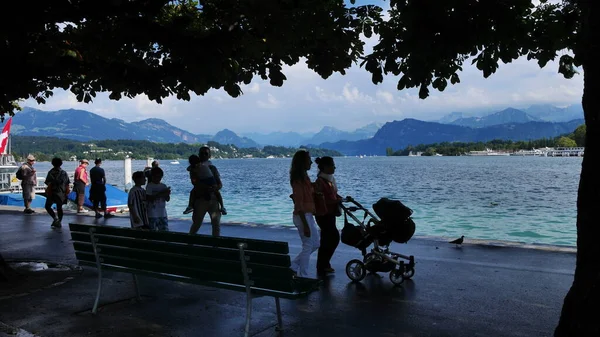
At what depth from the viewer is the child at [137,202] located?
8000 millimetres

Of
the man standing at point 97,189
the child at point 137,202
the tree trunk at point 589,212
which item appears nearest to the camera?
the tree trunk at point 589,212

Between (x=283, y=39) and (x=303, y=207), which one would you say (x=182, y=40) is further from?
(x=303, y=207)

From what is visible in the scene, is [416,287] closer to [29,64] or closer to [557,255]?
[557,255]

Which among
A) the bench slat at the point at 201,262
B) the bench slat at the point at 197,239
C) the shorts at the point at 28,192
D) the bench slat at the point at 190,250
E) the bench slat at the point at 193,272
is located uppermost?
the bench slat at the point at 197,239

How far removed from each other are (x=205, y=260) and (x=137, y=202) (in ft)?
12.1

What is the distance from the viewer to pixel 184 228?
501 inches

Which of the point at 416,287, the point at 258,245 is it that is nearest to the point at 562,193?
the point at 416,287

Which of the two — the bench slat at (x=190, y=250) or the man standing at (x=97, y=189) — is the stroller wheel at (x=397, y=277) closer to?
the bench slat at (x=190, y=250)

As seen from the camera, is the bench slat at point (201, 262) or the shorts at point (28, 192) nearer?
the bench slat at point (201, 262)

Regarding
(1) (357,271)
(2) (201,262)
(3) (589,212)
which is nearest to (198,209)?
(1) (357,271)

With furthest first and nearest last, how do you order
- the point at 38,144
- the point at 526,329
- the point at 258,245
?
the point at 38,144
the point at 526,329
the point at 258,245

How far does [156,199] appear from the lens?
27.1 feet

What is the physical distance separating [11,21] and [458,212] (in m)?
29.0

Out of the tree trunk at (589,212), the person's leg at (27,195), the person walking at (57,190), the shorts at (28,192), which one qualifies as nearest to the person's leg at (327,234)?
the tree trunk at (589,212)
